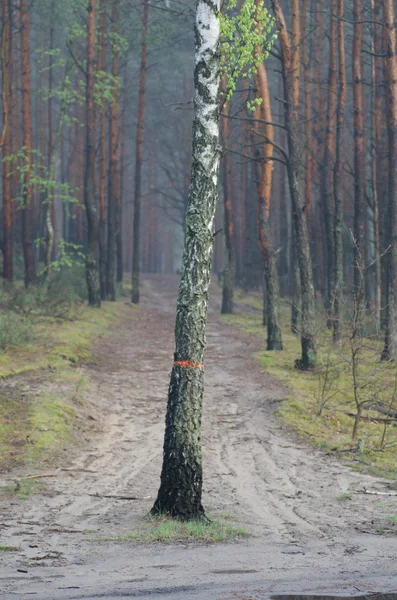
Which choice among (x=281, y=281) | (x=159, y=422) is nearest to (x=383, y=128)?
(x=281, y=281)

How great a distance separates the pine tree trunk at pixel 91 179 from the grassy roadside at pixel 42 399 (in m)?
6.45

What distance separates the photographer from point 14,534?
7.50m

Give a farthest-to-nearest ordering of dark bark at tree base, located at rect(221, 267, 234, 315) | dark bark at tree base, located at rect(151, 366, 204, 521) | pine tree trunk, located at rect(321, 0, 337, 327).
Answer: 1. dark bark at tree base, located at rect(221, 267, 234, 315)
2. pine tree trunk, located at rect(321, 0, 337, 327)
3. dark bark at tree base, located at rect(151, 366, 204, 521)

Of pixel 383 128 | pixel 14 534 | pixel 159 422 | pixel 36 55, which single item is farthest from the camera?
pixel 36 55

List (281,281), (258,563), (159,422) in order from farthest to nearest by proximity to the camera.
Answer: (281,281) → (159,422) → (258,563)

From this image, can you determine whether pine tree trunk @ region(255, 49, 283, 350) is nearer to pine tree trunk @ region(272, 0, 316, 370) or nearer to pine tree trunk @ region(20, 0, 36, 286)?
pine tree trunk @ region(272, 0, 316, 370)

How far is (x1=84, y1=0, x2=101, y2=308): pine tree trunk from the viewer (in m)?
26.6

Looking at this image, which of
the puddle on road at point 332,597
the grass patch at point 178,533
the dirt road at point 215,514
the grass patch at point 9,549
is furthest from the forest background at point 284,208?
the puddle on road at point 332,597

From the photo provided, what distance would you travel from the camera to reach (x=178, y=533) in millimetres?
7570

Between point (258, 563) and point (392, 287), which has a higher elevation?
point (392, 287)

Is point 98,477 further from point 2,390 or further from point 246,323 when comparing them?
point 246,323

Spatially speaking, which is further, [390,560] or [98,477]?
[98,477]

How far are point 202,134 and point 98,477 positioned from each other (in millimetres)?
4564

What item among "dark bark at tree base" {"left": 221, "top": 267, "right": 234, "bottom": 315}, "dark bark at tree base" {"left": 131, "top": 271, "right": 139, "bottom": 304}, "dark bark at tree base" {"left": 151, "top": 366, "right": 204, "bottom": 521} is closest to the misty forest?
"dark bark at tree base" {"left": 151, "top": 366, "right": 204, "bottom": 521}
